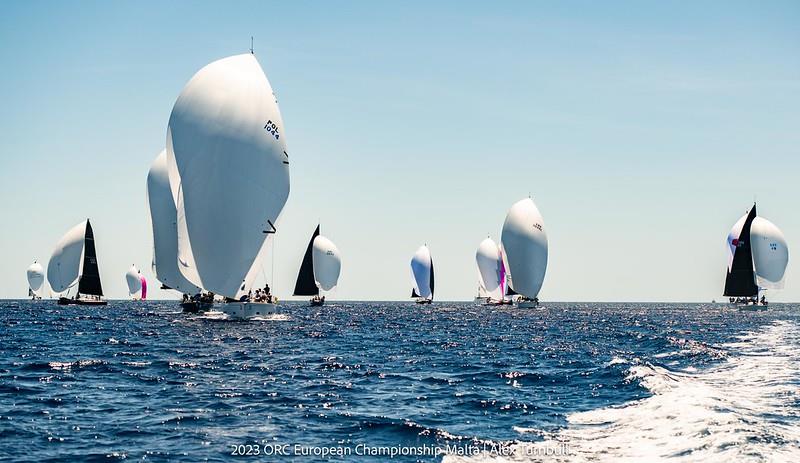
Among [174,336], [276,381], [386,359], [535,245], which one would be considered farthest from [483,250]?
[276,381]

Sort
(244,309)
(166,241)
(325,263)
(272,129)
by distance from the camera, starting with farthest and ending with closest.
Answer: (325,263) → (166,241) → (272,129) → (244,309)

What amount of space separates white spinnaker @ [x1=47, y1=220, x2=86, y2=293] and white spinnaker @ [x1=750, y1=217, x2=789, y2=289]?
89.8 metres

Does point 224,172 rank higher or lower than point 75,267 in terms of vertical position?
higher

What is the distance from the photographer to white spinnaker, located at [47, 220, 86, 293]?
10475 cm

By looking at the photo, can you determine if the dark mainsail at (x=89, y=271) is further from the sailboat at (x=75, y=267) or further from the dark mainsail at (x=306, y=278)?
the dark mainsail at (x=306, y=278)

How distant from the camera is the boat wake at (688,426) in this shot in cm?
1452

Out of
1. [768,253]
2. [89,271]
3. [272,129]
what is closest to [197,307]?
[272,129]

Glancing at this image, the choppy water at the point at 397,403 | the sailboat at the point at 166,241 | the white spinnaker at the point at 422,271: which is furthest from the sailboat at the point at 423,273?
the choppy water at the point at 397,403

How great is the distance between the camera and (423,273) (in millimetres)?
152625

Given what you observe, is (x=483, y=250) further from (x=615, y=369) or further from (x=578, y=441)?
(x=578, y=441)

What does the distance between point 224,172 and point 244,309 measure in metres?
10.1

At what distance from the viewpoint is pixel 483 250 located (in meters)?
144

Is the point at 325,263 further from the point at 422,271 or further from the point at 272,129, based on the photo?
the point at 272,129

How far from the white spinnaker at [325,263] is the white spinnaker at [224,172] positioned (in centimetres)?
5962
